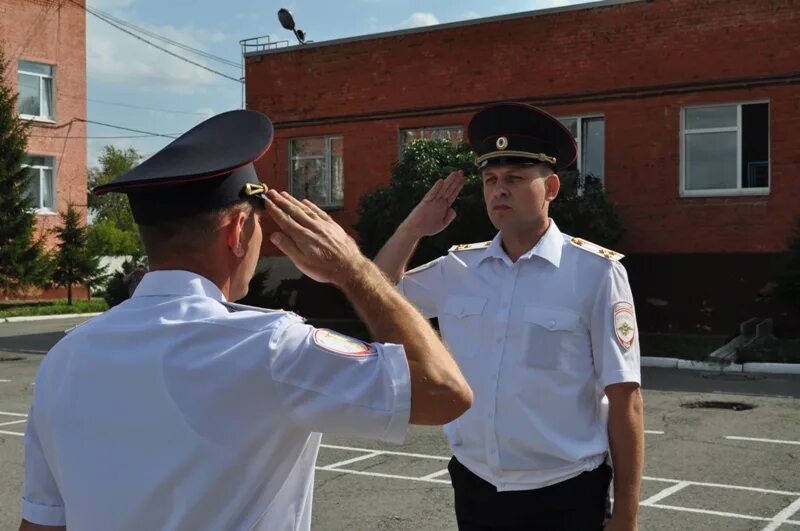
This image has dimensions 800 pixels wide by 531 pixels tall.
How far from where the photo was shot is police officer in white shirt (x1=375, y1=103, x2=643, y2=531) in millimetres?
2590

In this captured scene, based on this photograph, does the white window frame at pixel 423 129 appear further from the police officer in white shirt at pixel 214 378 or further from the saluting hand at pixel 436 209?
the police officer in white shirt at pixel 214 378

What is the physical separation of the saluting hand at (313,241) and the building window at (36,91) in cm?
3090

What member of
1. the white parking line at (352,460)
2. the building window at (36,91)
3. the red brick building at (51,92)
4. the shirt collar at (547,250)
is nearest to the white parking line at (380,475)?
the white parking line at (352,460)

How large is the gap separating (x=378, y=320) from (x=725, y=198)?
50.0 ft

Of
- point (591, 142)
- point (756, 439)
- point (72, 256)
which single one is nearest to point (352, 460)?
point (756, 439)

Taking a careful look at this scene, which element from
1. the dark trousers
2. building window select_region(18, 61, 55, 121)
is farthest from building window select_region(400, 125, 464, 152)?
building window select_region(18, 61, 55, 121)

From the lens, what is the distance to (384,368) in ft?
4.92

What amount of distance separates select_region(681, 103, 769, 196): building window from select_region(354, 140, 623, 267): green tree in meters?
1.76

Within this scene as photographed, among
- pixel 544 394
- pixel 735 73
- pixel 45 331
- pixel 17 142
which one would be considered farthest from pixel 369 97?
pixel 544 394

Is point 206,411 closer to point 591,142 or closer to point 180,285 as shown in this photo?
point 180,285

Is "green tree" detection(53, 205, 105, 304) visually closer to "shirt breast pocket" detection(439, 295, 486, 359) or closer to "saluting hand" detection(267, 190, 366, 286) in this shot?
"shirt breast pocket" detection(439, 295, 486, 359)

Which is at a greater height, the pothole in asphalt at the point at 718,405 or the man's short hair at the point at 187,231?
the man's short hair at the point at 187,231

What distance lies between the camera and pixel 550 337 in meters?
2.70

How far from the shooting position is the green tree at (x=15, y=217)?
2619cm
